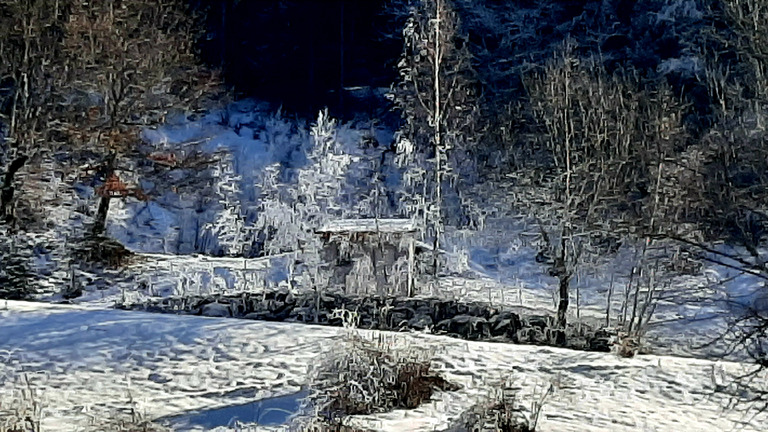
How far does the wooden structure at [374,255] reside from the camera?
1151 centimetres

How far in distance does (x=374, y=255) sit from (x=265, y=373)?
16.9ft

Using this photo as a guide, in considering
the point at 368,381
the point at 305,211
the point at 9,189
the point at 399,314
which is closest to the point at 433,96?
the point at 305,211

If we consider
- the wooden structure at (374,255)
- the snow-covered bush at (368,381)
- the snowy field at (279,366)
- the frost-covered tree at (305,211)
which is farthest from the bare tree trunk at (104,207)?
the snow-covered bush at (368,381)

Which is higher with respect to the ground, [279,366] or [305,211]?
[305,211]

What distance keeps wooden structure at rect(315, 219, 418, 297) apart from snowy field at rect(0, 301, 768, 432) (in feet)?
12.2

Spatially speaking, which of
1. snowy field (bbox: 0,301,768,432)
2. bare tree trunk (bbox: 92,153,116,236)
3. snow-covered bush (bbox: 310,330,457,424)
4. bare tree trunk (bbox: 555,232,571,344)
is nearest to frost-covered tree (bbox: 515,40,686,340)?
bare tree trunk (bbox: 555,232,571,344)

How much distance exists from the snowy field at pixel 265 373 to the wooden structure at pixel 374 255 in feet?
12.2

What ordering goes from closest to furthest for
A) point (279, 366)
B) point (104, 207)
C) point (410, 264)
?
point (279, 366) → point (410, 264) → point (104, 207)

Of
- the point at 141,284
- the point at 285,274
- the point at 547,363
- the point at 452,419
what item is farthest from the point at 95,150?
the point at 452,419

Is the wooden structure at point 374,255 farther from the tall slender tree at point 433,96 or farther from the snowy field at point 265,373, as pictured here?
the snowy field at point 265,373

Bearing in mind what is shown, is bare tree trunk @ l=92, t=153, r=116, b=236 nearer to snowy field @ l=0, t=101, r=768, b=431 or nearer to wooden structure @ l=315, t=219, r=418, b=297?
snowy field @ l=0, t=101, r=768, b=431

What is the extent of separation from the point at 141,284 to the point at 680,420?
9.36m

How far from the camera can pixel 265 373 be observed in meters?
6.59

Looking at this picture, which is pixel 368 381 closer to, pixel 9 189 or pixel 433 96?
pixel 433 96
